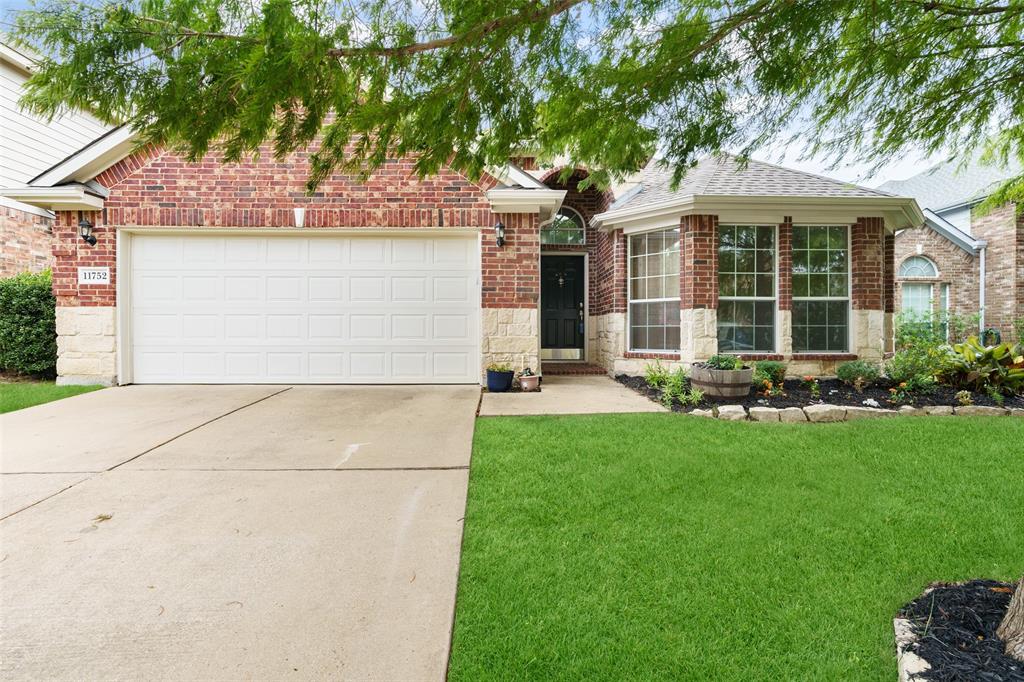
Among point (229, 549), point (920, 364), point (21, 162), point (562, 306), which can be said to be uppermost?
point (21, 162)

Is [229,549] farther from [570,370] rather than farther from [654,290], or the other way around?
[570,370]

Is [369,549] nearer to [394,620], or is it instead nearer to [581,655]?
[394,620]

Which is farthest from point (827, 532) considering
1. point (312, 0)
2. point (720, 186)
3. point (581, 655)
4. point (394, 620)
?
point (720, 186)

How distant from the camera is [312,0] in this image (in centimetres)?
212

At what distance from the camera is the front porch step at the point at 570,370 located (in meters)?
9.59

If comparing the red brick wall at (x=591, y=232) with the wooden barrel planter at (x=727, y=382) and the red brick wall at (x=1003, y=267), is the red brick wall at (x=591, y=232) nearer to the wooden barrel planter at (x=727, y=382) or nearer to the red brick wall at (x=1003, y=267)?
the wooden barrel planter at (x=727, y=382)

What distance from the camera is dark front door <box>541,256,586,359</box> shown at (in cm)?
1084

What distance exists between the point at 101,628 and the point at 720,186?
27.5ft

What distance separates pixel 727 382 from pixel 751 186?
362 centimetres

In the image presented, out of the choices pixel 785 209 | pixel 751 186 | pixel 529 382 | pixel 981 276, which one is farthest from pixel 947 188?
pixel 529 382

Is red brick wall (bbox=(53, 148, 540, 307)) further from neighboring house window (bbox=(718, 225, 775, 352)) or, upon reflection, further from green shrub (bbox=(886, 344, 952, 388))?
green shrub (bbox=(886, 344, 952, 388))

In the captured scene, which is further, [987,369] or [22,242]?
[22,242]

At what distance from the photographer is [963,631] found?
1.86m

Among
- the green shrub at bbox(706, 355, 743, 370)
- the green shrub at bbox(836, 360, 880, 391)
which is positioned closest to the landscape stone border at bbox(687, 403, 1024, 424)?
the green shrub at bbox(706, 355, 743, 370)
